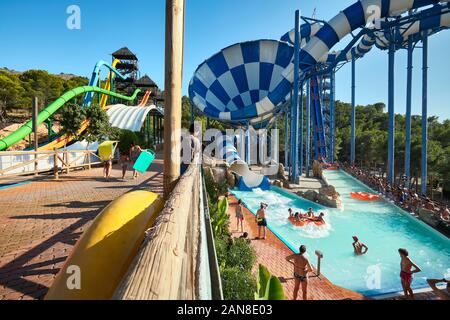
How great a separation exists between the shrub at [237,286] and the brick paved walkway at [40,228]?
226 cm

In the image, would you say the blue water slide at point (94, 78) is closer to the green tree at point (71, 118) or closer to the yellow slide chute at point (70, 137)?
the yellow slide chute at point (70, 137)

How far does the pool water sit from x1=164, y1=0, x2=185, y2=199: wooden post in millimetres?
5129

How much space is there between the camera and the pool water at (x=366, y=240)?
5.92m

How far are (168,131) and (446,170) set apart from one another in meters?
21.6

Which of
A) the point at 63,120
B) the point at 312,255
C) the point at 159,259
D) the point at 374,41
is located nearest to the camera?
the point at 159,259

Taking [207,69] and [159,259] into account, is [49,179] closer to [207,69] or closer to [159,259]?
[159,259]

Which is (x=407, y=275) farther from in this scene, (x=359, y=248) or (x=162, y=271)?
(x=162, y=271)

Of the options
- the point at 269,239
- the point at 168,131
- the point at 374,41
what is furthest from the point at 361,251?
the point at 374,41

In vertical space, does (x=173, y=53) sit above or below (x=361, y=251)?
above

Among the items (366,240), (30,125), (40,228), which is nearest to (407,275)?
(366,240)

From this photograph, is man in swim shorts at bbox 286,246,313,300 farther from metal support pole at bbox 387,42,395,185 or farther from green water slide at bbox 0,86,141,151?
green water slide at bbox 0,86,141,151

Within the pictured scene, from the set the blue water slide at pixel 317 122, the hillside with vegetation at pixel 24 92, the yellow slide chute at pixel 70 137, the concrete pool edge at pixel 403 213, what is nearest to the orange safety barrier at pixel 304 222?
the concrete pool edge at pixel 403 213

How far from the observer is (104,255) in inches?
64.3
